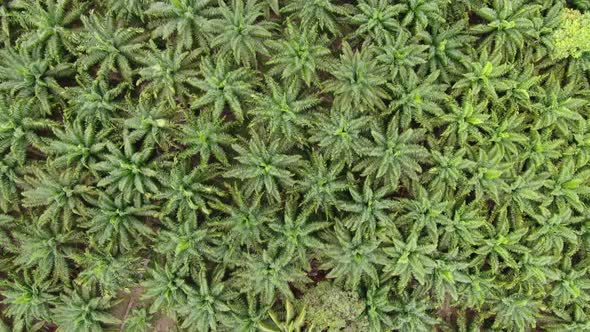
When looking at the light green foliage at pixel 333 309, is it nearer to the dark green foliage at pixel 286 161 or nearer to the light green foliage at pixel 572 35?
the dark green foliage at pixel 286 161

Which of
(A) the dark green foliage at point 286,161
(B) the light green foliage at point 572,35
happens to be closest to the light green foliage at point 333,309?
(A) the dark green foliage at point 286,161

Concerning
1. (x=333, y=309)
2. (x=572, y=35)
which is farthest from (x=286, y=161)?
(x=572, y=35)

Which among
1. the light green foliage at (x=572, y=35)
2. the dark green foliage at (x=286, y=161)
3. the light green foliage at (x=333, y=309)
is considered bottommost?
the light green foliage at (x=333, y=309)

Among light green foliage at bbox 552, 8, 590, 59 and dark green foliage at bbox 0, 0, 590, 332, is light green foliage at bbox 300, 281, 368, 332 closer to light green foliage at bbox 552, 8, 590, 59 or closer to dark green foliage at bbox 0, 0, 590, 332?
dark green foliage at bbox 0, 0, 590, 332

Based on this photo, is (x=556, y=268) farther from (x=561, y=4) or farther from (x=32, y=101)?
(x=32, y=101)

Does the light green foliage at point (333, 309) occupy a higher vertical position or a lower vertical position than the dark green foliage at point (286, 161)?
lower

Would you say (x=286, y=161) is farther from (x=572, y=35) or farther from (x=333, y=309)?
(x=572, y=35)

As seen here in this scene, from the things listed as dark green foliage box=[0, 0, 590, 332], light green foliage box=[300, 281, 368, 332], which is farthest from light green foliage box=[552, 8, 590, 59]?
light green foliage box=[300, 281, 368, 332]

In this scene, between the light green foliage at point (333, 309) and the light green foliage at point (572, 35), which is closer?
the light green foliage at point (333, 309)
